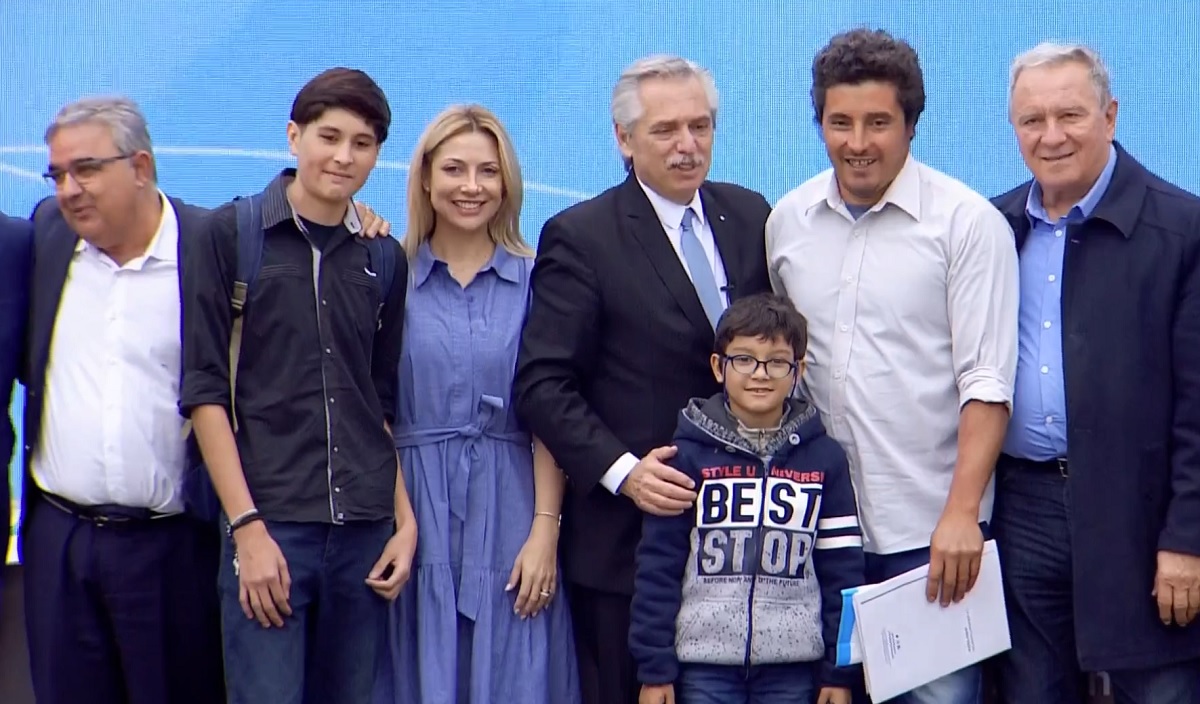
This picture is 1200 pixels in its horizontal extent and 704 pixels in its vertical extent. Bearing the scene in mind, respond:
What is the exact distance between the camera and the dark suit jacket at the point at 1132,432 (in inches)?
119

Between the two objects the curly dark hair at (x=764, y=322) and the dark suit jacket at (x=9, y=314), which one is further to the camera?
the dark suit jacket at (x=9, y=314)

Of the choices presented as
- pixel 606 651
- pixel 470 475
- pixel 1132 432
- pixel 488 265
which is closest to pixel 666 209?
pixel 488 265

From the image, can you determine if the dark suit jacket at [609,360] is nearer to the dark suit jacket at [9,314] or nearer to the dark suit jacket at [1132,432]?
the dark suit jacket at [1132,432]

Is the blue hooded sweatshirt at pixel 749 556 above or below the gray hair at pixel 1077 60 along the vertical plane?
below

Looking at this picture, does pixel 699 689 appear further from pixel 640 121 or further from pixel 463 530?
pixel 640 121

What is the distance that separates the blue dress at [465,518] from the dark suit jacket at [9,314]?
782mm

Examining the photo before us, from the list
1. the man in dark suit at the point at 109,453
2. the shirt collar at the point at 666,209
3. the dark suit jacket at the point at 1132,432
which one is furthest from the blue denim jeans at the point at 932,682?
the man in dark suit at the point at 109,453

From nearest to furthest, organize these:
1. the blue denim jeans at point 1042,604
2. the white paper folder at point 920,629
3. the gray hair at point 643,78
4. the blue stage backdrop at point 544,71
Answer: the white paper folder at point 920,629 < the blue denim jeans at point 1042,604 < the gray hair at point 643,78 < the blue stage backdrop at point 544,71

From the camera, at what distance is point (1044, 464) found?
3154 millimetres

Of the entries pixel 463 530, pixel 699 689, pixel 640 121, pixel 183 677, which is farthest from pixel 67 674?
pixel 640 121

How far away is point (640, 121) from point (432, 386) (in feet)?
2.29

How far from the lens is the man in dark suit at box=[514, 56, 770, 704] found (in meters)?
3.22

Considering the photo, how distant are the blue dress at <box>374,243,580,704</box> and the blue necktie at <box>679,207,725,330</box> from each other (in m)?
0.40

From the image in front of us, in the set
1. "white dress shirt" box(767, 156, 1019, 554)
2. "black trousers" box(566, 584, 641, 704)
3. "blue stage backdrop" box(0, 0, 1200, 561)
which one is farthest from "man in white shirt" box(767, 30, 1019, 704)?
"blue stage backdrop" box(0, 0, 1200, 561)
